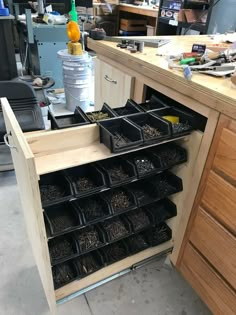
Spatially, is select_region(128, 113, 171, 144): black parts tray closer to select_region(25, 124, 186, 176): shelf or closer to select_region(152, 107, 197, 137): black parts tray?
select_region(152, 107, 197, 137): black parts tray

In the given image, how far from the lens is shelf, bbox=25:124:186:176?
73cm

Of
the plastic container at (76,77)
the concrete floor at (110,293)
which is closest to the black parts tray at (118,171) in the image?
the concrete floor at (110,293)

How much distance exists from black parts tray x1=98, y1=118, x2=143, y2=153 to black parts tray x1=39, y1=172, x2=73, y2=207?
181mm

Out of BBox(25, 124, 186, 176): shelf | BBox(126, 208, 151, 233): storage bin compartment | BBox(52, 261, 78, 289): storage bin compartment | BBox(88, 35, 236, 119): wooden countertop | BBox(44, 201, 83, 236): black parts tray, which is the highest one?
BBox(88, 35, 236, 119): wooden countertop

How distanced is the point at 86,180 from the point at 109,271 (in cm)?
51

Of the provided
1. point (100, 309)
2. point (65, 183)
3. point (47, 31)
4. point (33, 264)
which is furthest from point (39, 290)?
point (47, 31)

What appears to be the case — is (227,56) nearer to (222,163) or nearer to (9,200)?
(222,163)

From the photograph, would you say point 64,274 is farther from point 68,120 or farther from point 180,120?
point 180,120

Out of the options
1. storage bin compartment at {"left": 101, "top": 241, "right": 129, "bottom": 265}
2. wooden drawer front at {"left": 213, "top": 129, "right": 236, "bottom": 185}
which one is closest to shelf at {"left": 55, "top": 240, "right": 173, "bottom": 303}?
storage bin compartment at {"left": 101, "top": 241, "right": 129, "bottom": 265}

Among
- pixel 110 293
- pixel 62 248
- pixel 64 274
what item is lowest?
pixel 110 293

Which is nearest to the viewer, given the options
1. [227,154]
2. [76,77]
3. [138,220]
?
[227,154]

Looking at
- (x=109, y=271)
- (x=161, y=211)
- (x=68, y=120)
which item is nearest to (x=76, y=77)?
(x=68, y=120)

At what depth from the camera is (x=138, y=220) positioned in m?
1.09

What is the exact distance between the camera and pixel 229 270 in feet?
2.88
